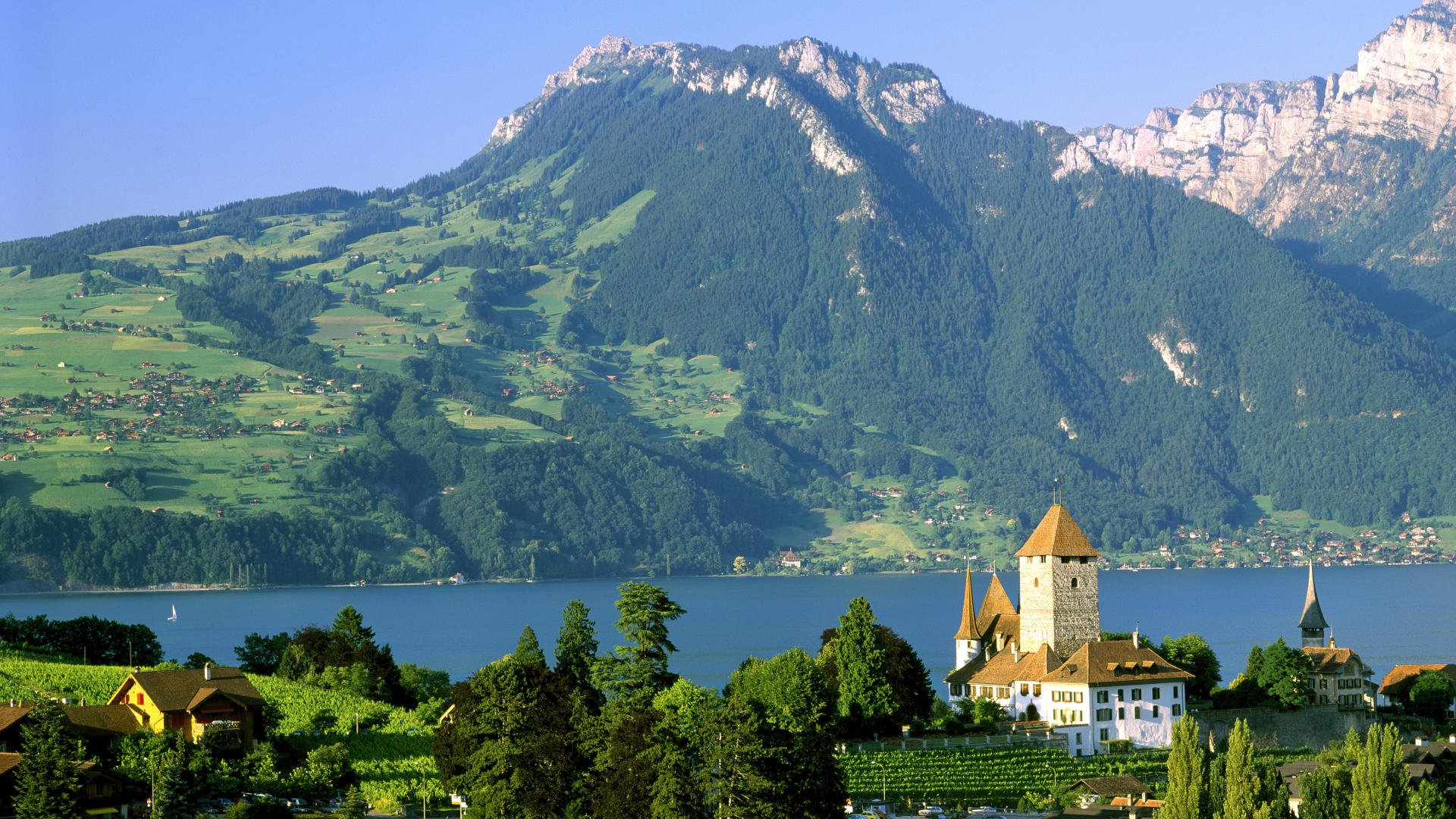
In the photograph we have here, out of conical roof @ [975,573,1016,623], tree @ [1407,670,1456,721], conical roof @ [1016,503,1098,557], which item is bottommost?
tree @ [1407,670,1456,721]

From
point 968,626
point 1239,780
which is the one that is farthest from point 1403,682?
point 1239,780

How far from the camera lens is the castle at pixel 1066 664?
324 feet

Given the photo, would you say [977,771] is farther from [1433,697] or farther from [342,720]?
[1433,697]

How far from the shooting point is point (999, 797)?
8381cm

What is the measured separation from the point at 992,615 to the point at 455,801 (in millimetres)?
45762

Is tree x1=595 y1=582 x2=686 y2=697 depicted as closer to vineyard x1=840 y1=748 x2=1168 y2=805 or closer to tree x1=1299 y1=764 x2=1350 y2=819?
vineyard x1=840 y1=748 x2=1168 y2=805

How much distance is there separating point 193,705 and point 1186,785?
40.9m

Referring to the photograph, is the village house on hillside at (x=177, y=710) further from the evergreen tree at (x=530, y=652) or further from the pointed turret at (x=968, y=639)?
the pointed turret at (x=968, y=639)

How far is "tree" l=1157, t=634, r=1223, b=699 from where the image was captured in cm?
11150

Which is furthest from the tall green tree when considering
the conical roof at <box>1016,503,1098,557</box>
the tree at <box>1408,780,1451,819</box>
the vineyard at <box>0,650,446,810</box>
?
the vineyard at <box>0,650,446,810</box>

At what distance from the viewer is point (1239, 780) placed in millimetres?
72812

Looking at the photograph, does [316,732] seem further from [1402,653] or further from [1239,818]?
[1402,653]

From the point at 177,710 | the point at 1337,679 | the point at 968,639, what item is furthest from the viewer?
the point at 968,639

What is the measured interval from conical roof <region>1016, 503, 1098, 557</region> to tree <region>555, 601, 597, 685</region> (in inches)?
991
